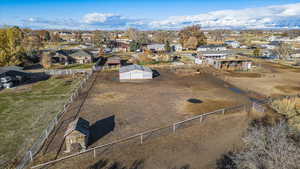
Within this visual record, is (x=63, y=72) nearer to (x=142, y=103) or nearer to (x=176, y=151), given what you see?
(x=142, y=103)

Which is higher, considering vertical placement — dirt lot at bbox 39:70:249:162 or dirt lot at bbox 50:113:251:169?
dirt lot at bbox 39:70:249:162

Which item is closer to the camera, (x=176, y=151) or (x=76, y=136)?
(x=76, y=136)

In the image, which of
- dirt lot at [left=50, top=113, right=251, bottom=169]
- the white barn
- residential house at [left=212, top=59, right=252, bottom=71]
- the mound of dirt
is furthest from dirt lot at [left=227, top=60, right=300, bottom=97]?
the white barn

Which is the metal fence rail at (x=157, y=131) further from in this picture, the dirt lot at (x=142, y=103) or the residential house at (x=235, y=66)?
the residential house at (x=235, y=66)

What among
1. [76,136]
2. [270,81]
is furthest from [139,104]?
[270,81]

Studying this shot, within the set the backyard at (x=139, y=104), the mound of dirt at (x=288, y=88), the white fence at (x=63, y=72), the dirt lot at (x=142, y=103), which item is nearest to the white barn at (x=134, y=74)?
the dirt lot at (x=142, y=103)

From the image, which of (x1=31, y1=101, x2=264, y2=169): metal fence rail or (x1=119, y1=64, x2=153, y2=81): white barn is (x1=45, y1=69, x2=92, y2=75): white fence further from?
(x1=31, y1=101, x2=264, y2=169): metal fence rail

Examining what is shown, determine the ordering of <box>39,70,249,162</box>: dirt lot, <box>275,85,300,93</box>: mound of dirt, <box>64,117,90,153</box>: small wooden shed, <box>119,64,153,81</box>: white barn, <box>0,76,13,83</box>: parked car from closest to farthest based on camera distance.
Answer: <box>64,117,90,153</box>: small wooden shed
<box>39,70,249,162</box>: dirt lot
<box>275,85,300,93</box>: mound of dirt
<box>0,76,13,83</box>: parked car
<box>119,64,153,81</box>: white barn
